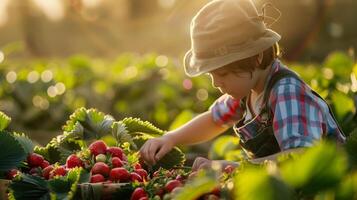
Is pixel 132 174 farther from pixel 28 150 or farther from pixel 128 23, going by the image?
pixel 128 23

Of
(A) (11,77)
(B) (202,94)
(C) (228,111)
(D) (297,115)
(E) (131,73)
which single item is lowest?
(B) (202,94)

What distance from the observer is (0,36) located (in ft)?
109

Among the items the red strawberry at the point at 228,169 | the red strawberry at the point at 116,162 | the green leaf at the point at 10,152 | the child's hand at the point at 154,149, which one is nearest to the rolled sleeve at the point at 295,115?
the red strawberry at the point at 228,169

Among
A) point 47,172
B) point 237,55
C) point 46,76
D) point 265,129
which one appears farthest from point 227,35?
point 46,76

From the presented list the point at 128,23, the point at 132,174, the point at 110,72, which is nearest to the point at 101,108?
the point at 110,72

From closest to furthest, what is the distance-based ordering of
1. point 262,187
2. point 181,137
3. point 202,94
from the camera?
point 262,187 < point 181,137 < point 202,94

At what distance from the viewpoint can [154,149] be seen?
326cm

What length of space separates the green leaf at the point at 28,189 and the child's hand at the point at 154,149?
2.20 ft

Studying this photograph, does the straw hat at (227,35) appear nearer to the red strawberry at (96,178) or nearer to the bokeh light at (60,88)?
the red strawberry at (96,178)

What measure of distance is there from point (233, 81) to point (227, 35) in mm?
188

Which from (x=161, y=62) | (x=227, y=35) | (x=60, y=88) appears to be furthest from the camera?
(x=161, y=62)

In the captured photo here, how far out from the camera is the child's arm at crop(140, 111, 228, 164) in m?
3.25

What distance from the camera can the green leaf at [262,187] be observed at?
1767 millimetres

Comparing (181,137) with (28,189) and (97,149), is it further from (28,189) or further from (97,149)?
(28,189)
